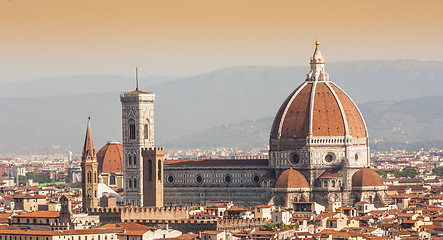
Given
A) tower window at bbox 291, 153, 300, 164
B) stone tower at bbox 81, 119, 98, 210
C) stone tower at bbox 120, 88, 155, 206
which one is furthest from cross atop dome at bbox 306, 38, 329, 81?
stone tower at bbox 81, 119, 98, 210

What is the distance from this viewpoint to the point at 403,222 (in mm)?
99188

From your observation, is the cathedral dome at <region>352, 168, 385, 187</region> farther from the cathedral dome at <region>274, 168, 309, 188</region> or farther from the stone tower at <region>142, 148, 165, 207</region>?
the stone tower at <region>142, 148, 165, 207</region>

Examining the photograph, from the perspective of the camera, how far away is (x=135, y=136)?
133m

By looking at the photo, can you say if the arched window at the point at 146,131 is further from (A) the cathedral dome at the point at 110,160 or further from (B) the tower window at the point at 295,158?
(A) the cathedral dome at the point at 110,160

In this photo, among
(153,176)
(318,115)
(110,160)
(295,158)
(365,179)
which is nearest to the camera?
(365,179)

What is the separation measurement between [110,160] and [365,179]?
1592 inches

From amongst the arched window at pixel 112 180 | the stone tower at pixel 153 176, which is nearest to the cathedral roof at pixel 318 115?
the stone tower at pixel 153 176

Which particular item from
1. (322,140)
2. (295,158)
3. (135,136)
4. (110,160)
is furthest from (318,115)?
(110,160)

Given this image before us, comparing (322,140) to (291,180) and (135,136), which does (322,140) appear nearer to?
(291,180)

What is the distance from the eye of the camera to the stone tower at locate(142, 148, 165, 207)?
128 m

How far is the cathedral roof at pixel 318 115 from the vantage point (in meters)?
131

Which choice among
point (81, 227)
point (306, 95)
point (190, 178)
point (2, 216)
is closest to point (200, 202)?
point (190, 178)

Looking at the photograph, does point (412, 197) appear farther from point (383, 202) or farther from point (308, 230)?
point (308, 230)

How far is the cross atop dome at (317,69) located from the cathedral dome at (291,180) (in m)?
11.3
